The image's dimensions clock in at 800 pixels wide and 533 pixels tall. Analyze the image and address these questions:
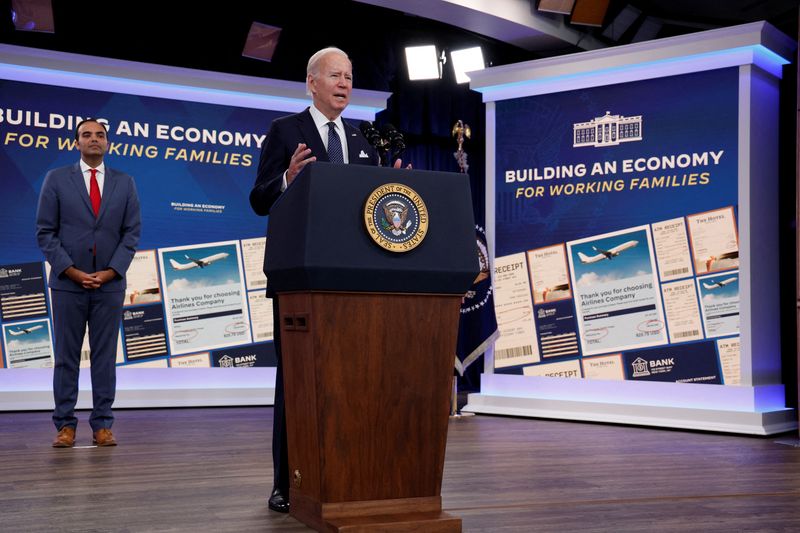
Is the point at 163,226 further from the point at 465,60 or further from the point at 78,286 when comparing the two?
the point at 465,60

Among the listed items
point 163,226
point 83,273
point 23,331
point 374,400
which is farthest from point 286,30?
point 374,400

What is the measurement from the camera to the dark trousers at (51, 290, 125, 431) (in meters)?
4.11

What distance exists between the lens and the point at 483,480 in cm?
326

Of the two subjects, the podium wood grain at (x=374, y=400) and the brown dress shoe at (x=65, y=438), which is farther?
the brown dress shoe at (x=65, y=438)

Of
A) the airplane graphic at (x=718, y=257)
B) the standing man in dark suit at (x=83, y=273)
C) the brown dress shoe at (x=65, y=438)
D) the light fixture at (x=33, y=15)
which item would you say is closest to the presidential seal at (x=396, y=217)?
the standing man in dark suit at (x=83, y=273)

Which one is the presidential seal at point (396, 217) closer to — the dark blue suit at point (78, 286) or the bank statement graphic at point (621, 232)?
the dark blue suit at point (78, 286)

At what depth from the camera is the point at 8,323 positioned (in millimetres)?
6043

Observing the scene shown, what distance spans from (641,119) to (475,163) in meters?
3.10

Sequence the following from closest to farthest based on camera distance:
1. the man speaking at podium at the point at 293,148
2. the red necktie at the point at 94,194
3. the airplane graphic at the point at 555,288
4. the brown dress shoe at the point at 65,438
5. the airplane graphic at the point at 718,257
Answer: the man speaking at podium at the point at 293,148 < the brown dress shoe at the point at 65,438 < the red necktie at the point at 94,194 < the airplane graphic at the point at 718,257 < the airplane graphic at the point at 555,288

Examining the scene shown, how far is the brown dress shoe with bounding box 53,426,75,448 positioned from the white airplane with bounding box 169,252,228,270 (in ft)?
8.30

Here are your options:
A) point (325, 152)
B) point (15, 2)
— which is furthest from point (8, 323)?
point (325, 152)

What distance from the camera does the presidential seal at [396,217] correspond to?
207 cm

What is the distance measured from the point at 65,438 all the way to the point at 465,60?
4.99m

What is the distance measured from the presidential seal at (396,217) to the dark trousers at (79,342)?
2474 millimetres
